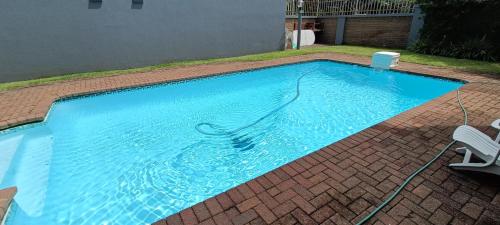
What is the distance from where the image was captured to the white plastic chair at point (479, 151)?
2.84 m

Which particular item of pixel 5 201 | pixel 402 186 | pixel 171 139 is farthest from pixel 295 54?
pixel 5 201

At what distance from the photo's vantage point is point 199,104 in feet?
23.5

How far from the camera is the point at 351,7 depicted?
16281 mm

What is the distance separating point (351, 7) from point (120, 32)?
1346cm

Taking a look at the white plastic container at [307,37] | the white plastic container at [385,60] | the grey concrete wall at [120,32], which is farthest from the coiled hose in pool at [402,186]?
the white plastic container at [307,37]

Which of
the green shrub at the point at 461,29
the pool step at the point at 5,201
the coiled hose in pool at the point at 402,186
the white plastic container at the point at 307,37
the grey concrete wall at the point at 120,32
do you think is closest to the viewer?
the coiled hose in pool at the point at 402,186

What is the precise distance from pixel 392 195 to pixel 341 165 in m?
0.71

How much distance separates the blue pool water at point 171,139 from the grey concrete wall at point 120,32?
3.14 meters

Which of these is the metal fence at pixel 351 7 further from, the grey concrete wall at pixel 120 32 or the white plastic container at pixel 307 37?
the grey concrete wall at pixel 120 32

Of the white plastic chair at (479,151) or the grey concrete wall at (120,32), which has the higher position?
the grey concrete wall at (120,32)

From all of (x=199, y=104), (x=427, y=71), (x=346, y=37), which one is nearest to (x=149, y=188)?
(x=199, y=104)

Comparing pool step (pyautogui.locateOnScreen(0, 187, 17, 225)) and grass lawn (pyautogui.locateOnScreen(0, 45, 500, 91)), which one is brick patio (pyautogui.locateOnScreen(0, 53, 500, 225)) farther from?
grass lawn (pyautogui.locateOnScreen(0, 45, 500, 91))

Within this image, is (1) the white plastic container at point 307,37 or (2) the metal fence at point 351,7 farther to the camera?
(1) the white plastic container at point 307,37

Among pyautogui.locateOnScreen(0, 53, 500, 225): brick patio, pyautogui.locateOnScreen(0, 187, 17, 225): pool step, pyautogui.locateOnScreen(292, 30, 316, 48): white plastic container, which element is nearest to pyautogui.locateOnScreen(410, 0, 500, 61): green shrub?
pyautogui.locateOnScreen(292, 30, 316, 48): white plastic container
